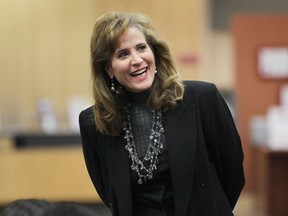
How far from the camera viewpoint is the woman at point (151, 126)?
233 cm

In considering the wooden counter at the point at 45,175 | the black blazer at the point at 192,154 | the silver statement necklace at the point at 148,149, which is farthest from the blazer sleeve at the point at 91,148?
the wooden counter at the point at 45,175

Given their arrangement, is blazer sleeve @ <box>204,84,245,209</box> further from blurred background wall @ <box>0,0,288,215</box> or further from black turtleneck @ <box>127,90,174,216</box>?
blurred background wall @ <box>0,0,288,215</box>

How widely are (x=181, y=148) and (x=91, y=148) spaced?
0.40 m

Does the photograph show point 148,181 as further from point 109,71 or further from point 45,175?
point 45,175

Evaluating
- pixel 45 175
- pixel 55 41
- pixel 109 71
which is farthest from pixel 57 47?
pixel 109 71

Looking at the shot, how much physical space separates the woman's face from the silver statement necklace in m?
0.14

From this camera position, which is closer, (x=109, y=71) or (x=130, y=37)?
(x=130, y=37)

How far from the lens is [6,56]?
802 centimetres

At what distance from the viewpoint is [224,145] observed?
8.20 feet

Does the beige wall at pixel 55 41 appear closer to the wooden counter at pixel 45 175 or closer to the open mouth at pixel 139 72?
the wooden counter at pixel 45 175

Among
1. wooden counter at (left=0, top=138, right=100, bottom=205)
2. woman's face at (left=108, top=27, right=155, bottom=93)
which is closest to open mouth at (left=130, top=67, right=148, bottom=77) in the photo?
woman's face at (left=108, top=27, right=155, bottom=93)

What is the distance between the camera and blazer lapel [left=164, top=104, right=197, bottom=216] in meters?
2.33

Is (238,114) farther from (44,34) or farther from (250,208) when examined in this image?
(44,34)

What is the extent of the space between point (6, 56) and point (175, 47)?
2.07 m
